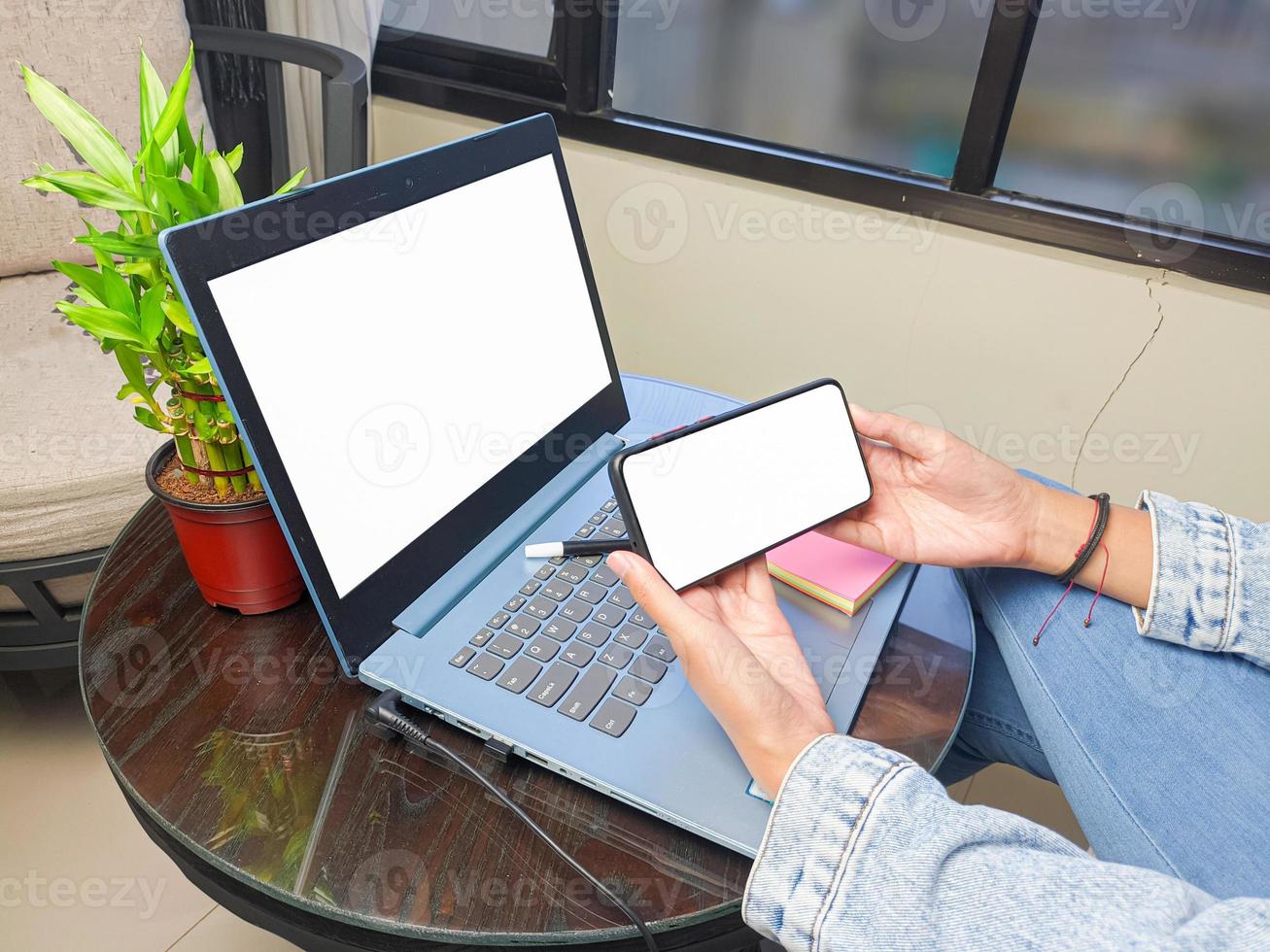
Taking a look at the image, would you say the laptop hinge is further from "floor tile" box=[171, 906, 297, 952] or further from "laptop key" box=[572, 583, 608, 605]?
"floor tile" box=[171, 906, 297, 952]

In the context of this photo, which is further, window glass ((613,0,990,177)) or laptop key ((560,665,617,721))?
window glass ((613,0,990,177))

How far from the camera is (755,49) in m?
2.20

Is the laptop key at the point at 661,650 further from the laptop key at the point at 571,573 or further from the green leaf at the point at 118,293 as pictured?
the green leaf at the point at 118,293

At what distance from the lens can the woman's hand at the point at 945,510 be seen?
0.73 meters

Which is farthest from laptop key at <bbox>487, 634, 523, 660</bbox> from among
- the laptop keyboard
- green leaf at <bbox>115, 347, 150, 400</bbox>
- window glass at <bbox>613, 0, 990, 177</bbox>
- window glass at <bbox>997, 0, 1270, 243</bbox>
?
window glass at <bbox>613, 0, 990, 177</bbox>

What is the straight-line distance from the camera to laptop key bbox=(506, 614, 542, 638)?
2.10 feet

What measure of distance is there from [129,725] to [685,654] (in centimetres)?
38

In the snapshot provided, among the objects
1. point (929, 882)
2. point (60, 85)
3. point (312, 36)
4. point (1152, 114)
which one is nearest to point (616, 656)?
point (929, 882)

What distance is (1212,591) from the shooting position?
27.1 inches

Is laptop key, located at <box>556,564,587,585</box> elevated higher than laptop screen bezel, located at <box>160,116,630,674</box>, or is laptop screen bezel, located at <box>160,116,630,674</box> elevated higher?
laptop screen bezel, located at <box>160,116,630,674</box>

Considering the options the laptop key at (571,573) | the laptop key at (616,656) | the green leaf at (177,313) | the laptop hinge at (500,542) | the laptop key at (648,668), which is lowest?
the laptop key at (648,668)

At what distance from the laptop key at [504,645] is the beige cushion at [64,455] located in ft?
2.37

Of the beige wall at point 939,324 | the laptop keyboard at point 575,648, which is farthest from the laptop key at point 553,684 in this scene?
the beige wall at point 939,324

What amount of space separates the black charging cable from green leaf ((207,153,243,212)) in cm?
36
